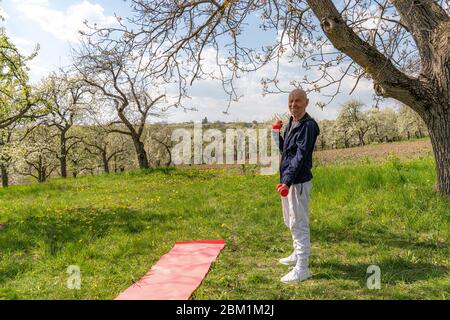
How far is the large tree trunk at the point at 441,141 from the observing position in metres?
7.60

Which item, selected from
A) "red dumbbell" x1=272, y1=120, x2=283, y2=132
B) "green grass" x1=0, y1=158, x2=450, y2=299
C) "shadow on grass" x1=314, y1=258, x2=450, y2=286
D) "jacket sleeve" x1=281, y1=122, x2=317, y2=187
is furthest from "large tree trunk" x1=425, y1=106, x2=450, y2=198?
"jacket sleeve" x1=281, y1=122, x2=317, y2=187

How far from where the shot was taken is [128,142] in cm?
5503

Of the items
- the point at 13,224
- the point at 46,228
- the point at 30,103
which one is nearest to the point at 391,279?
the point at 46,228

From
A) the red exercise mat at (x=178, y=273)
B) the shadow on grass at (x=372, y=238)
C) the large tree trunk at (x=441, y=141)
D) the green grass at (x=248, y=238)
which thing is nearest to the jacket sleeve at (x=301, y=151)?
the green grass at (x=248, y=238)

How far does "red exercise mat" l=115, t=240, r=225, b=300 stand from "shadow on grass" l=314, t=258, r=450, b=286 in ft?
5.62

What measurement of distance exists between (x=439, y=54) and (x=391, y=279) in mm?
5460

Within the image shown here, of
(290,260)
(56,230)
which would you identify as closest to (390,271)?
(290,260)

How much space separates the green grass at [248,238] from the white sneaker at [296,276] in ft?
0.37

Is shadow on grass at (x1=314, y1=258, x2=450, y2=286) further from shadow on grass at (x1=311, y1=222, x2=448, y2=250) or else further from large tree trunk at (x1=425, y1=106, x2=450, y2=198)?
large tree trunk at (x1=425, y1=106, x2=450, y2=198)

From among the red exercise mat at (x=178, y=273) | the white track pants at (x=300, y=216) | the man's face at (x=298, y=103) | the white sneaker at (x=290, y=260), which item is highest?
the man's face at (x=298, y=103)

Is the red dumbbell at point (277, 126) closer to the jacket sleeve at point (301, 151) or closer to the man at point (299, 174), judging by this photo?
Result: the man at point (299, 174)

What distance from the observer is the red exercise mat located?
4.50m

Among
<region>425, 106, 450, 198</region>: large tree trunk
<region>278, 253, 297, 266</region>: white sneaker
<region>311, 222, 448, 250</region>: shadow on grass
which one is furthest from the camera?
<region>425, 106, 450, 198</region>: large tree trunk

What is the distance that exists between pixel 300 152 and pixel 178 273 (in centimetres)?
249
